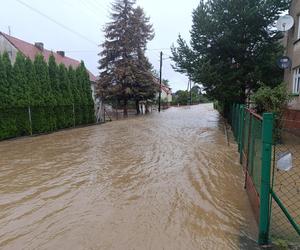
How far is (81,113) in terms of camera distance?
19.5m

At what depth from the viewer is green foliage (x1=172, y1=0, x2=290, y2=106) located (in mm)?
15000

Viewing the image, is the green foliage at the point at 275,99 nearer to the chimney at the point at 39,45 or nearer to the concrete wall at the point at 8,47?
the concrete wall at the point at 8,47

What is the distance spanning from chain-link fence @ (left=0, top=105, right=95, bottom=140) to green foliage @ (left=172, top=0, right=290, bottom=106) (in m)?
8.20

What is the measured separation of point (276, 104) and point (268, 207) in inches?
283

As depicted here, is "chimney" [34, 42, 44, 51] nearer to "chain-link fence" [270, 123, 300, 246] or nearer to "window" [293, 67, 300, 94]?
"window" [293, 67, 300, 94]

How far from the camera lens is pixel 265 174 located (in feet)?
10.3

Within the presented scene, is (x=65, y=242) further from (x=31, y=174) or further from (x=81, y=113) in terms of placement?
(x=81, y=113)

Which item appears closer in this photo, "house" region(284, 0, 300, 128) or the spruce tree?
"house" region(284, 0, 300, 128)

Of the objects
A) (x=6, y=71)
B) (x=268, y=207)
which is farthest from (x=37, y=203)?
(x=6, y=71)

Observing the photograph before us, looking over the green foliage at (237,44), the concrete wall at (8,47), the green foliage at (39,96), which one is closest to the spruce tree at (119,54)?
the green foliage at (39,96)

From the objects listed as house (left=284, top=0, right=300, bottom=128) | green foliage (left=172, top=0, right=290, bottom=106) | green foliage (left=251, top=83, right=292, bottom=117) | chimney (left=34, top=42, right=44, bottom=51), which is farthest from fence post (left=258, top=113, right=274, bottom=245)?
chimney (left=34, top=42, right=44, bottom=51)

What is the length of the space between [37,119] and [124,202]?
1134 cm

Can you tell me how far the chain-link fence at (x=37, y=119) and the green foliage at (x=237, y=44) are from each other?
8.20 metres

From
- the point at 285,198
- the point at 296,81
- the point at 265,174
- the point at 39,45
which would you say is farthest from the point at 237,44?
the point at 39,45
